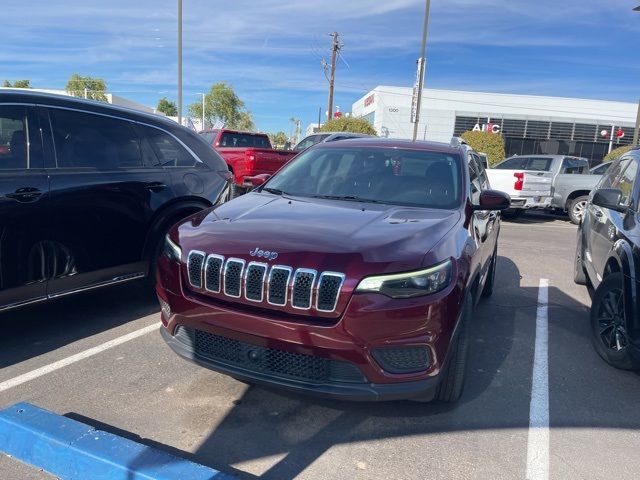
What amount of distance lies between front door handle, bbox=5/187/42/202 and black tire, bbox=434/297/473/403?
307cm

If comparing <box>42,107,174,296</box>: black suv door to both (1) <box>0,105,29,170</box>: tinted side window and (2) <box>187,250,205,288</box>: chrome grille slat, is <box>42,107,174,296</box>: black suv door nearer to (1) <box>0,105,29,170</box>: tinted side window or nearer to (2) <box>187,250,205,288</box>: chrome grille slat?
(1) <box>0,105,29,170</box>: tinted side window

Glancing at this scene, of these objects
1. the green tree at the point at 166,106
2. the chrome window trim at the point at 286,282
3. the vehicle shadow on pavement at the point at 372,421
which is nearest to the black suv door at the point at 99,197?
the vehicle shadow on pavement at the point at 372,421

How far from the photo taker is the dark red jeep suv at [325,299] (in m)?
2.74

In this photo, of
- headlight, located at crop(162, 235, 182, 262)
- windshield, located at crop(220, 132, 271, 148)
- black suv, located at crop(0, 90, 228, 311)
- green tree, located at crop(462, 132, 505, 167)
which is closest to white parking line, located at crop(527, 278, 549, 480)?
headlight, located at crop(162, 235, 182, 262)

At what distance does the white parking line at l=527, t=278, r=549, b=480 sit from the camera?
2.88 meters

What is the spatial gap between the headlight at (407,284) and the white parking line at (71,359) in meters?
2.41

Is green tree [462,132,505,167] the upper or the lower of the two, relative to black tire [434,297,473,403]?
upper

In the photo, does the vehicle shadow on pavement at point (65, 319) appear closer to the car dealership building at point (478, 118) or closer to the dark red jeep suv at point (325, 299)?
the dark red jeep suv at point (325, 299)

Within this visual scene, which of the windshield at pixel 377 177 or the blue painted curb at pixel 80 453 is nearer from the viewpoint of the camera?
the blue painted curb at pixel 80 453

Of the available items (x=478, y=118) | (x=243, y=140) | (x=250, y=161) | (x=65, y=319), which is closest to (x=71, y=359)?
(x=65, y=319)

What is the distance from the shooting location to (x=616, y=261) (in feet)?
14.8

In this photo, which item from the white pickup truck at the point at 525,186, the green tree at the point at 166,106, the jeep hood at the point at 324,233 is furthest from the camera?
the green tree at the point at 166,106

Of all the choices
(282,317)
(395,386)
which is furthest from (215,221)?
(395,386)

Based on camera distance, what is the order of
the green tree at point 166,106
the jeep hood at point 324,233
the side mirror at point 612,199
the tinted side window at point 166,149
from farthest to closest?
the green tree at point 166,106 → the tinted side window at point 166,149 → the side mirror at point 612,199 → the jeep hood at point 324,233
